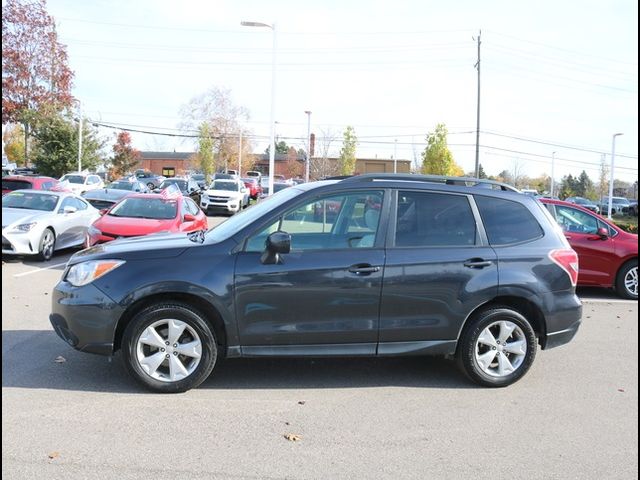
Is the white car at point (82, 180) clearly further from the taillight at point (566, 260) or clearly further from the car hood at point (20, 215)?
the taillight at point (566, 260)

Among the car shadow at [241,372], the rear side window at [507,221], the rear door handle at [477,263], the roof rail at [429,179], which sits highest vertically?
the roof rail at [429,179]

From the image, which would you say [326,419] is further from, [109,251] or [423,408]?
[109,251]

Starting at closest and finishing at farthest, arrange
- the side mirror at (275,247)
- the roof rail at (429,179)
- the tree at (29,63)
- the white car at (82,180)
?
the side mirror at (275,247)
the roof rail at (429,179)
the tree at (29,63)
the white car at (82,180)

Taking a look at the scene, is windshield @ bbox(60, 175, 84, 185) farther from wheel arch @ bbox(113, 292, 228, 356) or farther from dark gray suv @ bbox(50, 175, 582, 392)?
wheel arch @ bbox(113, 292, 228, 356)

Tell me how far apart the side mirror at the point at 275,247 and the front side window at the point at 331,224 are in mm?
119

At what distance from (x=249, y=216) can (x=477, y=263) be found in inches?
80.5

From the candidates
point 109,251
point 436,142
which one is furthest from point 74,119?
point 109,251

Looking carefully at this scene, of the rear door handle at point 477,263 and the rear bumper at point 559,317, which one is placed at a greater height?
the rear door handle at point 477,263

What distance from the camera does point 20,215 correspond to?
12062 millimetres

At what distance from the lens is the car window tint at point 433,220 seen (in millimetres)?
5242

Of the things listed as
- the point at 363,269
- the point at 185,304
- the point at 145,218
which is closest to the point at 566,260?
the point at 363,269

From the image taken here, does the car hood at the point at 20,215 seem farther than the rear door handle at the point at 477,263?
Yes

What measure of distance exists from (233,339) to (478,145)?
110 feet

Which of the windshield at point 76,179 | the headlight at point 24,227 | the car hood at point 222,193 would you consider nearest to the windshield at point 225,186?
the car hood at point 222,193
